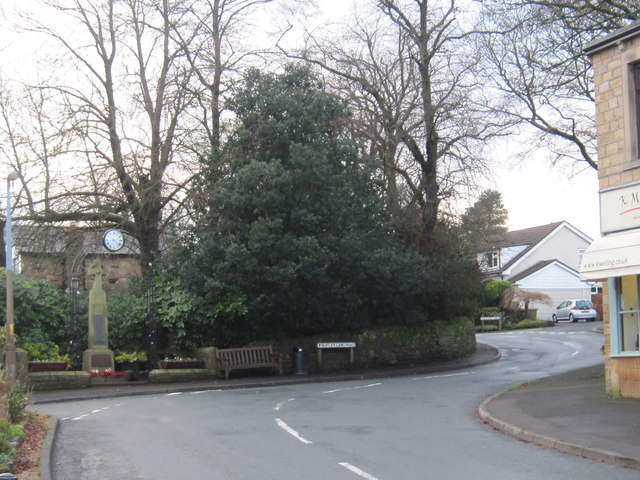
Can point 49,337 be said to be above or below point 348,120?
below

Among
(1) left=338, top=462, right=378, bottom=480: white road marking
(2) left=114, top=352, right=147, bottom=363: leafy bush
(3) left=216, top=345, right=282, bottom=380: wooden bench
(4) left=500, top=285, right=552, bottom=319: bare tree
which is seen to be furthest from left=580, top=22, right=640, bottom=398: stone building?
(4) left=500, top=285, right=552, bottom=319: bare tree

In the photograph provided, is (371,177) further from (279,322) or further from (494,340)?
(494,340)

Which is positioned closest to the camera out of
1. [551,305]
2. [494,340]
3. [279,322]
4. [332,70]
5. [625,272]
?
[625,272]

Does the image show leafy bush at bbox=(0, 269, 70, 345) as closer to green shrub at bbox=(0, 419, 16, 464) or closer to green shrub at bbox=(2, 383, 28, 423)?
green shrub at bbox=(2, 383, 28, 423)

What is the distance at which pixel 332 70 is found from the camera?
29.7 m

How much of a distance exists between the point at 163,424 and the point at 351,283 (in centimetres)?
1299

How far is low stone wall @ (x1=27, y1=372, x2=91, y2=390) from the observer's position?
74.1 ft

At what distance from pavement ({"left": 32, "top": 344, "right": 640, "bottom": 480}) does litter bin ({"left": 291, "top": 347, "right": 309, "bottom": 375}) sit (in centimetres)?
155

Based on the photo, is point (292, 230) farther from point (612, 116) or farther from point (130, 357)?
point (612, 116)

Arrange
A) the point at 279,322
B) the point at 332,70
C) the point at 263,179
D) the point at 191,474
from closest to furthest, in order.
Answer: the point at 191,474 < the point at 263,179 < the point at 279,322 < the point at 332,70

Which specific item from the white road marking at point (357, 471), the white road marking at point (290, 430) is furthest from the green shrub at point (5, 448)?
the white road marking at point (290, 430)

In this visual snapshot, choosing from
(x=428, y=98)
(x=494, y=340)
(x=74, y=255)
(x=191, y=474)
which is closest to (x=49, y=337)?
(x=74, y=255)

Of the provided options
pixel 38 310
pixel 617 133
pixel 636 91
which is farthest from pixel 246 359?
pixel 636 91

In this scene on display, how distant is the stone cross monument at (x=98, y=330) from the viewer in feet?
81.1
